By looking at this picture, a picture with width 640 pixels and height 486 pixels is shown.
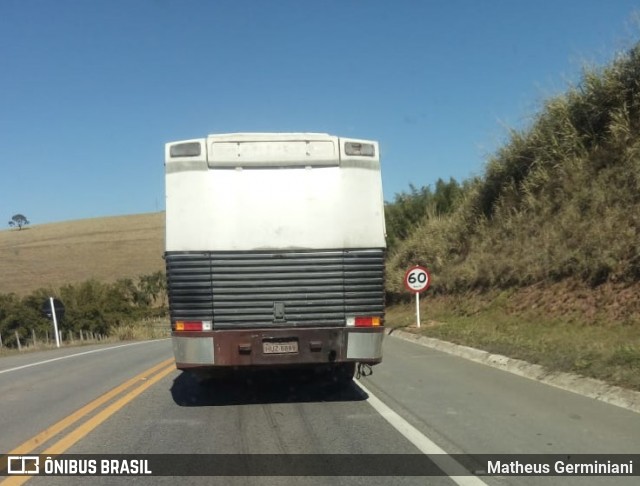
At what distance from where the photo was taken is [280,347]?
7898mm

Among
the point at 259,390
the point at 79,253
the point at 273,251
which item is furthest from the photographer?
the point at 79,253

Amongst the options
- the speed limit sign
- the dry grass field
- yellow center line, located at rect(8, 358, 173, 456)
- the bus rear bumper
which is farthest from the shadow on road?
the dry grass field

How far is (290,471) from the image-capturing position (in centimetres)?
554

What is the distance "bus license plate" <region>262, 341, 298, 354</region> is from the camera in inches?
310

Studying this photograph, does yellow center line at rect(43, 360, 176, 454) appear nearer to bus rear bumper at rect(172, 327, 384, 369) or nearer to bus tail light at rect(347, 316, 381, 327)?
bus rear bumper at rect(172, 327, 384, 369)

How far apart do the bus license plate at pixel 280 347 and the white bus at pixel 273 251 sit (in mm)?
12

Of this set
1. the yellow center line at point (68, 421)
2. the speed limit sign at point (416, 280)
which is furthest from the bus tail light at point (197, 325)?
the speed limit sign at point (416, 280)

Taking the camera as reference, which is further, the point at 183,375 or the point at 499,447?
the point at 183,375

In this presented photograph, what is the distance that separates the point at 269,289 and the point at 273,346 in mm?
691

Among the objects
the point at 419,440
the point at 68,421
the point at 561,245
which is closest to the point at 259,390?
the point at 68,421

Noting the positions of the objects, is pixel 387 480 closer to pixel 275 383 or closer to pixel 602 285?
pixel 275 383

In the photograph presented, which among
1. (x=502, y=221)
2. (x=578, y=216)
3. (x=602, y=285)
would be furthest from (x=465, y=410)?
(x=502, y=221)

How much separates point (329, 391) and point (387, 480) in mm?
4096

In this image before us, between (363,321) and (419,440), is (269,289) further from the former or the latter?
(419,440)
